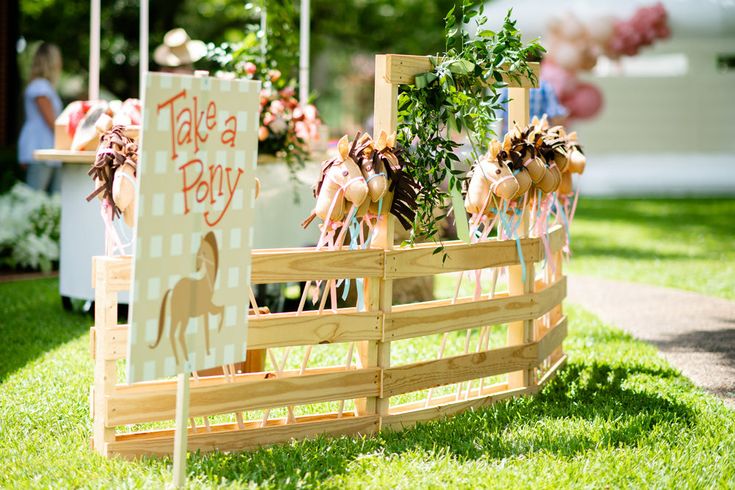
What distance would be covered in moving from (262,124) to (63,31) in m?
11.9

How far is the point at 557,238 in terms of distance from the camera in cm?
506

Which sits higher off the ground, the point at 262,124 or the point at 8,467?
the point at 262,124

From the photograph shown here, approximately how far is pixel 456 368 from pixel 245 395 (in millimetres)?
1041

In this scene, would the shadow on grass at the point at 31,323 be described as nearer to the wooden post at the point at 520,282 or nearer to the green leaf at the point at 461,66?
the wooden post at the point at 520,282

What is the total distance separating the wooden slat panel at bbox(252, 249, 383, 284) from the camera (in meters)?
3.67

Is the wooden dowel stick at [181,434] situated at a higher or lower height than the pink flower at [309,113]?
lower

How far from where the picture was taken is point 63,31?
16938 mm

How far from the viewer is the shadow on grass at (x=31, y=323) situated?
18.2ft

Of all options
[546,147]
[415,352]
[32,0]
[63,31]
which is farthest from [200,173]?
[32,0]

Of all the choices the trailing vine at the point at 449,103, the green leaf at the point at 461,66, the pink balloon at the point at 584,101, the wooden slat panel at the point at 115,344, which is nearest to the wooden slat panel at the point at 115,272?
the wooden slat panel at the point at 115,344

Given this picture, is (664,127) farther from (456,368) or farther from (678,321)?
(456,368)

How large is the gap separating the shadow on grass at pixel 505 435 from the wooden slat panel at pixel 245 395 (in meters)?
0.18

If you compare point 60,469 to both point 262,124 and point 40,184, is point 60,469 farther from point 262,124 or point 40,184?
point 40,184

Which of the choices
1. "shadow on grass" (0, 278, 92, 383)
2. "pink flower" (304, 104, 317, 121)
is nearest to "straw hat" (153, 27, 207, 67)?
"pink flower" (304, 104, 317, 121)
